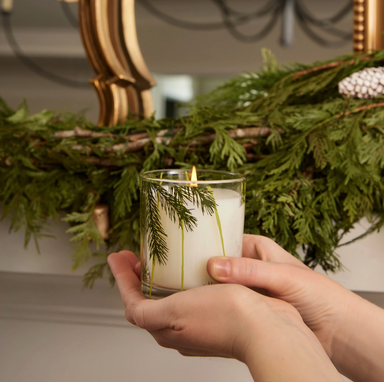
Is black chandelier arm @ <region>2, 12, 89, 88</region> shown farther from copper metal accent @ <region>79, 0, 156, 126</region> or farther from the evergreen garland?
the evergreen garland

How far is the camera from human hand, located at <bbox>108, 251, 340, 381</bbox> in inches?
9.2

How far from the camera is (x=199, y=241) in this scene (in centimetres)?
27

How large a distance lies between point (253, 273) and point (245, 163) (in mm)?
194

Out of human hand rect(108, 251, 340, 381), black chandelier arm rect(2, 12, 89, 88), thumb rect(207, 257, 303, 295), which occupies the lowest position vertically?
human hand rect(108, 251, 340, 381)

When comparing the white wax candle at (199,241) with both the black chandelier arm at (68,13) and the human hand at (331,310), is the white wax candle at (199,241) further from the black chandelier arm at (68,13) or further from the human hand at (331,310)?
the black chandelier arm at (68,13)

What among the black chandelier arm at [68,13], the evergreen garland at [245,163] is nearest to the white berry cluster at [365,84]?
the evergreen garland at [245,163]

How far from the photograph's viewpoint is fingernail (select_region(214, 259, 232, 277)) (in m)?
0.27

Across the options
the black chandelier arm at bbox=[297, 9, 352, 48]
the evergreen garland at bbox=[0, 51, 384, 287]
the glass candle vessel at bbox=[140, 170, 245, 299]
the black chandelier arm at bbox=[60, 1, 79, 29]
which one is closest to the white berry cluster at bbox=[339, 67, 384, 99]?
the evergreen garland at bbox=[0, 51, 384, 287]

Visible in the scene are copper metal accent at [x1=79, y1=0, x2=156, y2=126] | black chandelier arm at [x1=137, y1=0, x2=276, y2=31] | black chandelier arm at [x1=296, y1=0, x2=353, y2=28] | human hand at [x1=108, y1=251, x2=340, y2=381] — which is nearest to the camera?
human hand at [x1=108, y1=251, x2=340, y2=381]

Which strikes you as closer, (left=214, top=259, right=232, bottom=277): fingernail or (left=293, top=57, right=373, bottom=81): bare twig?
(left=214, top=259, right=232, bottom=277): fingernail

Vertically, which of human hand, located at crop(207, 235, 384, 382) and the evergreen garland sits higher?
the evergreen garland

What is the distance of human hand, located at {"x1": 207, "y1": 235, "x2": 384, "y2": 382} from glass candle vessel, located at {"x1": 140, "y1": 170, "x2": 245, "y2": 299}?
0.16 ft

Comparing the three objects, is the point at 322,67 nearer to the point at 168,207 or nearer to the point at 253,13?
the point at 168,207

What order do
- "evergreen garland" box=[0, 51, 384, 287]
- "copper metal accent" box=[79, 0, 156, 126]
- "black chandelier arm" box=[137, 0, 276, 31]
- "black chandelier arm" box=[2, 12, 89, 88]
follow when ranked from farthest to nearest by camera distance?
1. "black chandelier arm" box=[2, 12, 89, 88]
2. "black chandelier arm" box=[137, 0, 276, 31]
3. "copper metal accent" box=[79, 0, 156, 126]
4. "evergreen garland" box=[0, 51, 384, 287]
